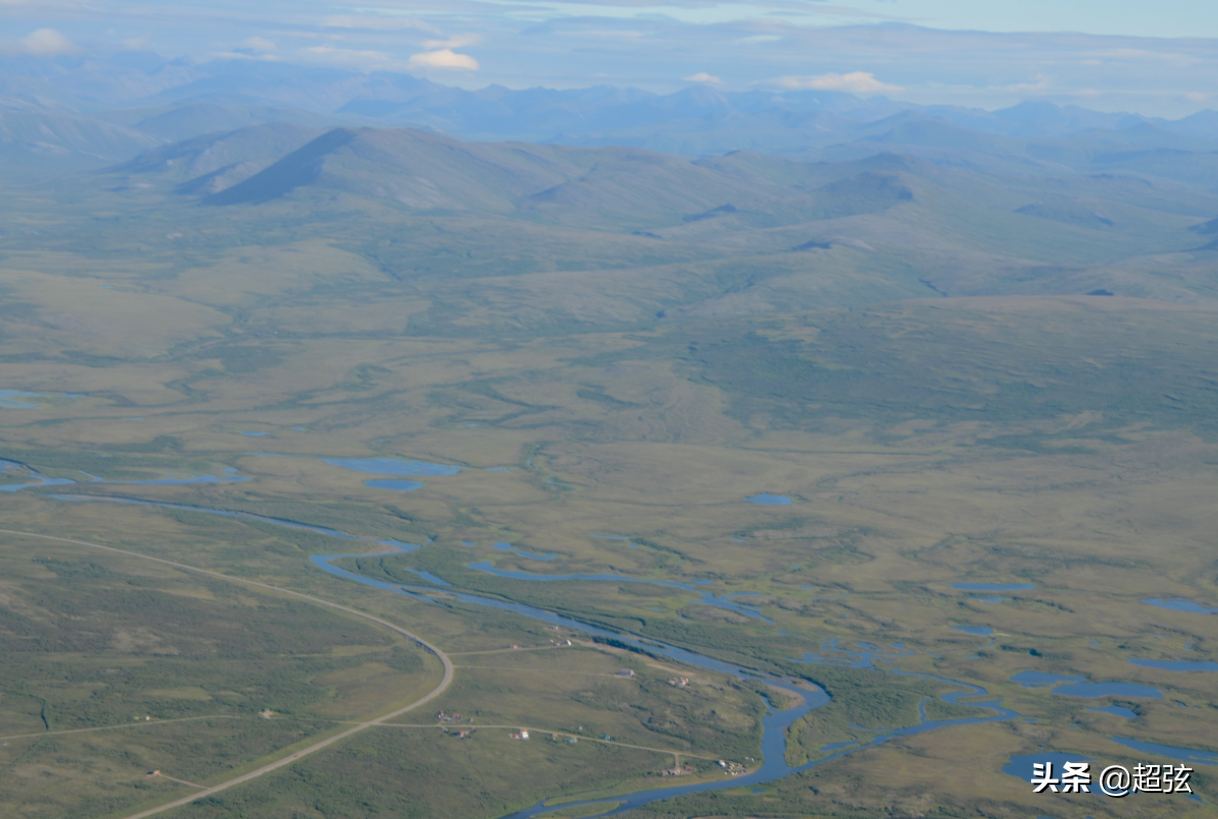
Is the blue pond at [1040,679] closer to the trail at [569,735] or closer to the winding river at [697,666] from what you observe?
the winding river at [697,666]

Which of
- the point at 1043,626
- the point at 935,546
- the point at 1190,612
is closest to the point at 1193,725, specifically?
the point at 1043,626

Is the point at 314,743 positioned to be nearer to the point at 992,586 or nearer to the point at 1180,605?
the point at 992,586

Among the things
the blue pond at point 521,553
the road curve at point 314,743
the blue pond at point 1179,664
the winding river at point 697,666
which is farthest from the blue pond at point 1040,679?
the blue pond at point 521,553

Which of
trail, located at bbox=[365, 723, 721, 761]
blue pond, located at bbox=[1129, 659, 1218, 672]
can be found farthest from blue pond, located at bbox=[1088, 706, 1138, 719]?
trail, located at bbox=[365, 723, 721, 761]

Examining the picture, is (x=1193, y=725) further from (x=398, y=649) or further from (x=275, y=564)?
(x=275, y=564)

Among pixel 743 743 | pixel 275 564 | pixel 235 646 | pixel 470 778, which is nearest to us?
pixel 470 778
